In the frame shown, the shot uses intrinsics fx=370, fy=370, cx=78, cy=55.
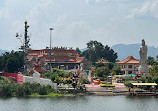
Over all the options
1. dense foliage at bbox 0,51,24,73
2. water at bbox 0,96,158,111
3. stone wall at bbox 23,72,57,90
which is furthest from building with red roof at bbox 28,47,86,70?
water at bbox 0,96,158,111

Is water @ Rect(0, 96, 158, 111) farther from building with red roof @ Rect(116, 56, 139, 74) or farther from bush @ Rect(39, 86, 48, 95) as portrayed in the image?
building with red roof @ Rect(116, 56, 139, 74)

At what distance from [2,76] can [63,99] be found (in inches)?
1063

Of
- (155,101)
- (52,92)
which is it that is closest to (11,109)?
(52,92)

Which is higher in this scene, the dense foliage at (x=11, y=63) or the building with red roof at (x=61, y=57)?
the building with red roof at (x=61, y=57)

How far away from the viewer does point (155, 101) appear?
1812 inches

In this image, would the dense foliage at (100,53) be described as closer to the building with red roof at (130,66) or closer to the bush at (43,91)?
the building with red roof at (130,66)

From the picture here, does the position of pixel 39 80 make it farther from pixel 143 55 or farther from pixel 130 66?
pixel 130 66

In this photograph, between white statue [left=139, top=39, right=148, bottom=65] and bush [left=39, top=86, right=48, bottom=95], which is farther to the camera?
white statue [left=139, top=39, right=148, bottom=65]

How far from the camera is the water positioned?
40344 millimetres

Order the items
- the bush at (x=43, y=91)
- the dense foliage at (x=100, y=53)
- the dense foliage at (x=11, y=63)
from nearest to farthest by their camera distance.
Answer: the bush at (x=43, y=91) < the dense foliage at (x=11, y=63) < the dense foliage at (x=100, y=53)

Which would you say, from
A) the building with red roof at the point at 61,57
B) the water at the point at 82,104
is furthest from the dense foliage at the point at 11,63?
the water at the point at 82,104

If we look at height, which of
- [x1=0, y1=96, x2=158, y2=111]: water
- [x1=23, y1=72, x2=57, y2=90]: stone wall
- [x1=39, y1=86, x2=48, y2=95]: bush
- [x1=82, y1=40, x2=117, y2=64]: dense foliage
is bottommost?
[x1=0, y1=96, x2=158, y2=111]: water

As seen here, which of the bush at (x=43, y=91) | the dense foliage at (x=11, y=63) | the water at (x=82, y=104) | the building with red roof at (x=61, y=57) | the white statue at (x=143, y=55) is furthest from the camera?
the building with red roof at (x=61, y=57)

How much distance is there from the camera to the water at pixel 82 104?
4034cm
